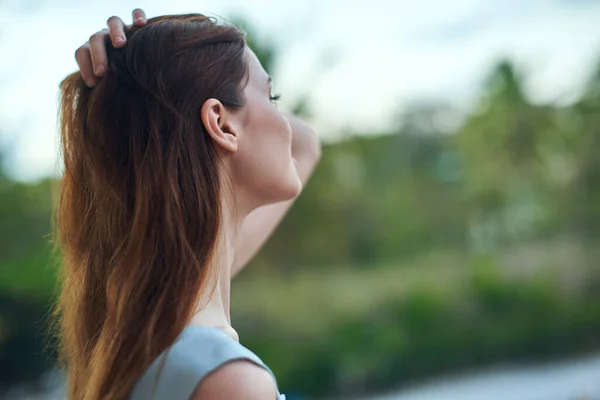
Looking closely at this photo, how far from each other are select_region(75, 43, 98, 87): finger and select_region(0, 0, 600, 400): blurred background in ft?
7.81

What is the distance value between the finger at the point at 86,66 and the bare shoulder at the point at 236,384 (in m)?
0.34

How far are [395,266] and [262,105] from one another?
151 inches

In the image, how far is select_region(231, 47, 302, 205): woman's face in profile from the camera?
2.42ft

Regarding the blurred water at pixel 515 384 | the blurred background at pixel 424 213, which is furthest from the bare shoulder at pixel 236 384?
the blurred water at pixel 515 384

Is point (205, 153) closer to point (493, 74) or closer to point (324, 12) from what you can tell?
point (324, 12)

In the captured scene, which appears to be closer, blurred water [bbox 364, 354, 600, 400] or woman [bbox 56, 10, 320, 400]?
woman [bbox 56, 10, 320, 400]

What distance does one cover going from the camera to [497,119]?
177 inches

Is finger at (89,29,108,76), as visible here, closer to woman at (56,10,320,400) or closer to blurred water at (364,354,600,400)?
woman at (56,10,320,400)

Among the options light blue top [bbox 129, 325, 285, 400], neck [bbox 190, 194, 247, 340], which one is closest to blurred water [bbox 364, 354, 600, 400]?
neck [bbox 190, 194, 247, 340]

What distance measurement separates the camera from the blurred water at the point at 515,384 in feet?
12.3

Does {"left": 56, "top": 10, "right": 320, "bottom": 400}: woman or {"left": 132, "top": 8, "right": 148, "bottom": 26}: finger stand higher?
{"left": 132, "top": 8, "right": 148, "bottom": 26}: finger

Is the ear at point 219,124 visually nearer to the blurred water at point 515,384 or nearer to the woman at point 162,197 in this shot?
the woman at point 162,197

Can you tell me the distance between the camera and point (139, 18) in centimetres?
74

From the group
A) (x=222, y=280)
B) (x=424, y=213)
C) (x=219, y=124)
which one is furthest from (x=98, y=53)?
(x=424, y=213)
